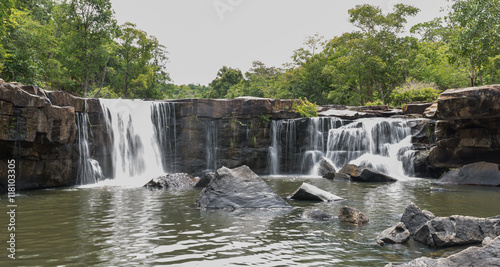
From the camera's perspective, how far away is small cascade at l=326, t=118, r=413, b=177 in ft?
64.0

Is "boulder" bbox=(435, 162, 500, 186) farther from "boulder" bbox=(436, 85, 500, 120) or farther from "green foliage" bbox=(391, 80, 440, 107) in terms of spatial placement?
"green foliage" bbox=(391, 80, 440, 107)

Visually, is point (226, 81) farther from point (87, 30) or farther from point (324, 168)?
Answer: point (324, 168)

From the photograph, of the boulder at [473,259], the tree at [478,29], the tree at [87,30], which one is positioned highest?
the tree at [87,30]

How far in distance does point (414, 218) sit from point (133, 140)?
55.4 ft

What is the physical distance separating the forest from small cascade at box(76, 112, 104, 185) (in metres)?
3.87

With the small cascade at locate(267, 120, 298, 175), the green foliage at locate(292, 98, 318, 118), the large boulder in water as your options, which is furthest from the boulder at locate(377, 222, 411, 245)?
the green foliage at locate(292, 98, 318, 118)

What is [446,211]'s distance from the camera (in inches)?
348

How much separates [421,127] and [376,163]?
366 cm

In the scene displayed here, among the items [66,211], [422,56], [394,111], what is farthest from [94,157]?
[422,56]

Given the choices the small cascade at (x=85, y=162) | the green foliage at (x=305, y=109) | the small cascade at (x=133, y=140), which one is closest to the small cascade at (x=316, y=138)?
the green foliage at (x=305, y=109)

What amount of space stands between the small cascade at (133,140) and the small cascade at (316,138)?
8746 millimetres

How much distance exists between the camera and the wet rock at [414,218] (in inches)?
256

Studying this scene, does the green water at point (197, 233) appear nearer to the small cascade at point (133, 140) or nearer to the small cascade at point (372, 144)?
the small cascade at point (372, 144)

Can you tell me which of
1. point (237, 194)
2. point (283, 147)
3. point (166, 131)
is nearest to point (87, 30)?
point (166, 131)
